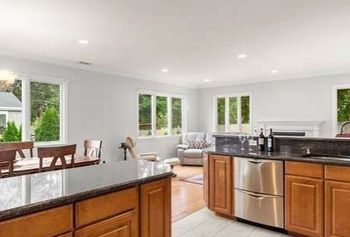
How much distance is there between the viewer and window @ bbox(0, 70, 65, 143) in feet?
16.5

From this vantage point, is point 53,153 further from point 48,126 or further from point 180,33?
point 48,126

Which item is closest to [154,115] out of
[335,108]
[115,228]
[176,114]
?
[176,114]

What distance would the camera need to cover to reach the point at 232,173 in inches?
137

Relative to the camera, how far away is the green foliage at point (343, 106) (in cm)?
689

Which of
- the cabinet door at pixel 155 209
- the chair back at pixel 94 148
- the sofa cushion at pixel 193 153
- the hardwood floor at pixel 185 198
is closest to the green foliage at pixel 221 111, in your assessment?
the sofa cushion at pixel 193 153

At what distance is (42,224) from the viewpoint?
134cm

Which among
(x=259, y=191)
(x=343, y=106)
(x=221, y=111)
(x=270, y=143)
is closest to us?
(x=259, y=191)

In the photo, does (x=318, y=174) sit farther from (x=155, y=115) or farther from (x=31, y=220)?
(x=155, y=115)

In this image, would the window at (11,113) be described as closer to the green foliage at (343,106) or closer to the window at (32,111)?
the window at (32,111)

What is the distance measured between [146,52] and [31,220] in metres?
4.08

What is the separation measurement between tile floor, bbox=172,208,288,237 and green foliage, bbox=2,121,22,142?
11.9 feet

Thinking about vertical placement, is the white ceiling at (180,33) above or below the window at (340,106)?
above

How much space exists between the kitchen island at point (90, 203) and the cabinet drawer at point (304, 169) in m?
1.58

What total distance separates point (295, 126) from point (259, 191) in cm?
491
